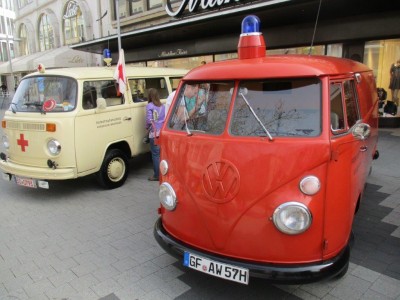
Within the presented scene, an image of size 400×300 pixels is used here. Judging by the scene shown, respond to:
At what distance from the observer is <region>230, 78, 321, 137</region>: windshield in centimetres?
286

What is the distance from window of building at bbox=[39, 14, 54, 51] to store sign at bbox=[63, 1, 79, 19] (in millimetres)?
3177

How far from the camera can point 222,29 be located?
12133 mm

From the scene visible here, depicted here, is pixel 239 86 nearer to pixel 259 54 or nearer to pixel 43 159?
pixel 259 54

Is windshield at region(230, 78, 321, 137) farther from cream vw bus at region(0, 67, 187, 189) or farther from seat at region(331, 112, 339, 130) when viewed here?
cream vw bus at region(0, 67, 187, 189)

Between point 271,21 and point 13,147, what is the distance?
7948 mm

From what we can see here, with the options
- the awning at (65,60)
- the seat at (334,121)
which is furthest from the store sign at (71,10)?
the seat at (334,121)

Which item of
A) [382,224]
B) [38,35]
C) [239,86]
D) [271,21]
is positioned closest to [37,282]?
[239,86]

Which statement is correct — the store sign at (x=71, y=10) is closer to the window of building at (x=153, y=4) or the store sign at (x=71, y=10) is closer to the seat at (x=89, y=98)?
the window of building at (x=153, y=4)

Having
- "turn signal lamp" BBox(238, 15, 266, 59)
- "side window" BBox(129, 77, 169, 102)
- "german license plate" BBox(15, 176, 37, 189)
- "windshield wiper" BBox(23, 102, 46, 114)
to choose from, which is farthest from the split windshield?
"side window" BBox(129, 77, 169, 102)

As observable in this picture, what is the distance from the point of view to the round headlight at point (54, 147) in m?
5.25

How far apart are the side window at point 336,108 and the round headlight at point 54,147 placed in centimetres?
398

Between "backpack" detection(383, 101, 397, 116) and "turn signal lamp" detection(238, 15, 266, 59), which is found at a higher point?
"turn signal lamp" detection(238, 15, 266, 59)

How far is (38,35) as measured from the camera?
28.1 meters

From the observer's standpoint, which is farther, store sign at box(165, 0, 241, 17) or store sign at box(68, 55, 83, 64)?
store sign at box(68, 55, 83, 64)
